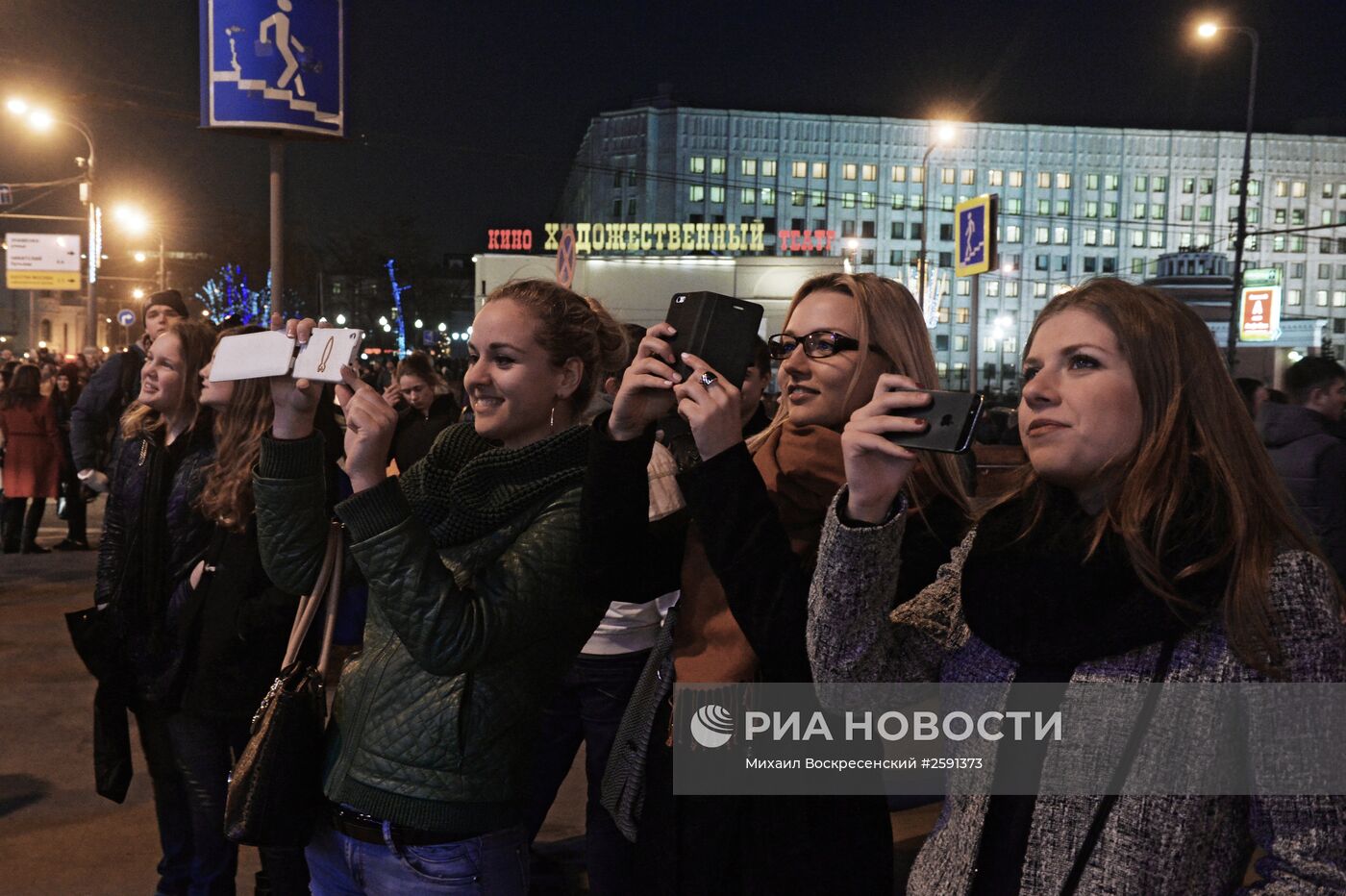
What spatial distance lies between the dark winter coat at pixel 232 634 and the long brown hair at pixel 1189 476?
8.07 ft

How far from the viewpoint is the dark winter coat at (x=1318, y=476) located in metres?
6.30

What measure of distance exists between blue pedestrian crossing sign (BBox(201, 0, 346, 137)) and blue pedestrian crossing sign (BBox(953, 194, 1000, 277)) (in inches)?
320

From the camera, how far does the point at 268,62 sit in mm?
5539

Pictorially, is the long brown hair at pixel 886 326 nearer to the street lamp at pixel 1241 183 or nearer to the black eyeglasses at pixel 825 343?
the black eyeglasses at pixel 825 343

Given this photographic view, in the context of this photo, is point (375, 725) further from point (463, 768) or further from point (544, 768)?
point (544, 768)

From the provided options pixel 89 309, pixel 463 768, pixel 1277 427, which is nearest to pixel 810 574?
pixel 463 768

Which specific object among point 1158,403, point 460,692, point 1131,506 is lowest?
point 460,692

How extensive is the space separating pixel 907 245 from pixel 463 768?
88634mm

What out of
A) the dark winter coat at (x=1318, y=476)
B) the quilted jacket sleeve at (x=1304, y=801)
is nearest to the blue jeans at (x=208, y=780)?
the quilted jacket sleeve at (x=1304, y=801)

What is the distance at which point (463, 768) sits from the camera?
215 centimetres

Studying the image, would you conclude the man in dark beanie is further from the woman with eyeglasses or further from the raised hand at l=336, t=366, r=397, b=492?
the woman with eyeglasses

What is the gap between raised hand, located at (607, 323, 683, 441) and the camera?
6.38 ft

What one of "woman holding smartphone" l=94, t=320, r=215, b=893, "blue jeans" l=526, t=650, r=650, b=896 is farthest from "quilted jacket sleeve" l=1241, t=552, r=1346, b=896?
"woman holding smartphone" l=94, t=320, r=215, b=893

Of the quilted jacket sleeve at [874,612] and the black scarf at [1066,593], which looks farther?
the quilted jacket sleeve at [874,612]
